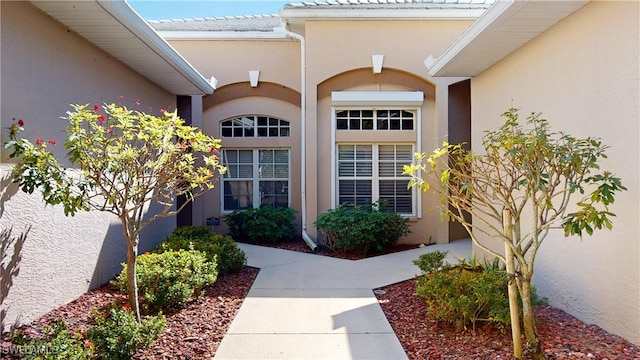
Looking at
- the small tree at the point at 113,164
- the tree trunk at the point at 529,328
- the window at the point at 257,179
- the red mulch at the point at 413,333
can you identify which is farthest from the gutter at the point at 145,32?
the tree trunk at the point at 529,328

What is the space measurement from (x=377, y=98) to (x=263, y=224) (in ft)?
14.2

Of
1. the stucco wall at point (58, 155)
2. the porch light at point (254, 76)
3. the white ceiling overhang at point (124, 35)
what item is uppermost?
the porch light at point (254, 76)

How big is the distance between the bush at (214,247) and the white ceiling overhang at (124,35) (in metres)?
3.13

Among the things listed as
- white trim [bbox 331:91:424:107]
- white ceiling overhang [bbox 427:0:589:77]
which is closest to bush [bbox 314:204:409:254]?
white trim [bbox 331:91:424:107]

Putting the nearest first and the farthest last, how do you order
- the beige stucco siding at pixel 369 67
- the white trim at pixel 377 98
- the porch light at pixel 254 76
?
the beige stucco siding at pixel 369 67 → the white trim at pixel 377 98 → the porch light at pixel 254 76

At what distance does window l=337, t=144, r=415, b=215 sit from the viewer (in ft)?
32.9

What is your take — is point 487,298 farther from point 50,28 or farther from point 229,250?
point 50,28

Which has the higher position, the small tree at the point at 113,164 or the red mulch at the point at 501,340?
the small tree at the point at 113,164

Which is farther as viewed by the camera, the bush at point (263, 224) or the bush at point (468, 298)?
the bush at point (263, 224)

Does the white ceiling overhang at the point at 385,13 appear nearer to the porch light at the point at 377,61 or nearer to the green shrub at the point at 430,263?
the porch light at the point at 377,61

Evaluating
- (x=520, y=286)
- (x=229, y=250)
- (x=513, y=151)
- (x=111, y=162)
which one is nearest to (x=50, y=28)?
(x=111, y=162)

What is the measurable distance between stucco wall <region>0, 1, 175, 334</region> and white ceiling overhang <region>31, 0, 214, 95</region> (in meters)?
0.19

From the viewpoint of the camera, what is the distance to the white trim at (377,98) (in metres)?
9.68

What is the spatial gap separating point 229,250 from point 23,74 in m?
3.89
